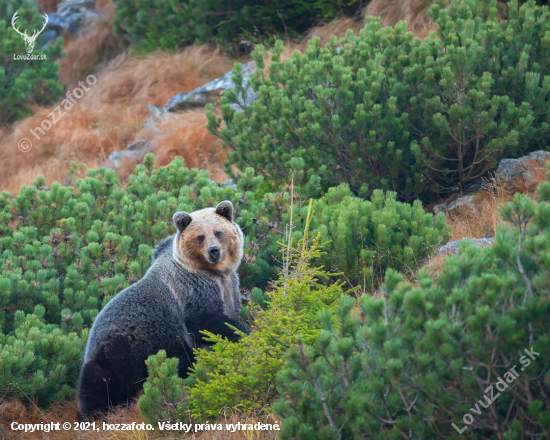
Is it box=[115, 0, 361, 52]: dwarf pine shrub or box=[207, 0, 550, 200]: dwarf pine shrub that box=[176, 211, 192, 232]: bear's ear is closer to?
box=[207, 0, 550, 200]: dwarf pine shrub

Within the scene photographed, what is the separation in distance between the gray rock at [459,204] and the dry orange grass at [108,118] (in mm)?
7326

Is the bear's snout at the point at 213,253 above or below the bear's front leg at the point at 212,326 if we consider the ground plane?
above

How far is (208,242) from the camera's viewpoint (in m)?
4.99

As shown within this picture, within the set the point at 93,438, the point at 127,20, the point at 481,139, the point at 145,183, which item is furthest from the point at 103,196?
the point at 127,20

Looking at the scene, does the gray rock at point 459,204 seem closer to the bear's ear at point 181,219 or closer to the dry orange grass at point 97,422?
the bear's ear at point 181,219

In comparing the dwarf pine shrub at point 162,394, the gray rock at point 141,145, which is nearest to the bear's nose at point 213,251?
the dwarf pine shrub at point 162,394

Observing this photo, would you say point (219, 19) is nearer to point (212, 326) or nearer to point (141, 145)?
point (141, 145)

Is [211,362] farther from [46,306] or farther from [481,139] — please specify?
[481,139]

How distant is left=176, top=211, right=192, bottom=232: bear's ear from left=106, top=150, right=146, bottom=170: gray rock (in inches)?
352

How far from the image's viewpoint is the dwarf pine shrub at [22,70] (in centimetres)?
1580

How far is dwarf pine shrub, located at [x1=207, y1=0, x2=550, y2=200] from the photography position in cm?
707

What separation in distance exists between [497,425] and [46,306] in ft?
15.1

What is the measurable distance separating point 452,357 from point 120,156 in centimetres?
1227

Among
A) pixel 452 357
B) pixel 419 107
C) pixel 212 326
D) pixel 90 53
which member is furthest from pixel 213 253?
pixel 90 53
